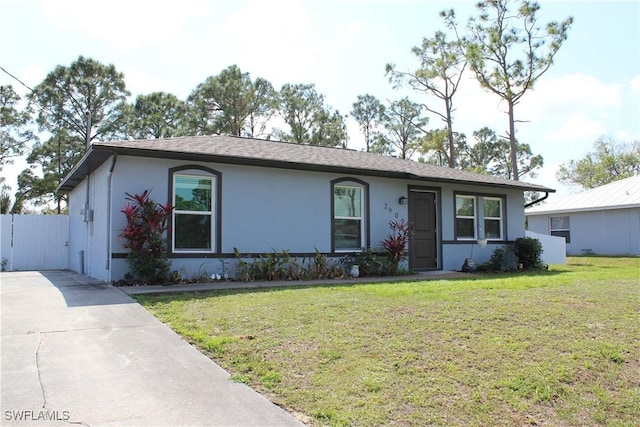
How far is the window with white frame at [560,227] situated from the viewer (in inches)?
926

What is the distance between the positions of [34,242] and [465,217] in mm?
14039

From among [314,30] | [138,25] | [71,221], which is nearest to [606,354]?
[314,30]

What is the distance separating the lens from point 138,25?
10156 millimetres

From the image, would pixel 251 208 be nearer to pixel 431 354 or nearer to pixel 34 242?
pixel 431 354

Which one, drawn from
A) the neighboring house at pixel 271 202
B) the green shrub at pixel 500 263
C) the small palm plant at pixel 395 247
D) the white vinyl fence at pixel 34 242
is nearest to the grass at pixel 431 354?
the neighboring house at pixel 271 202

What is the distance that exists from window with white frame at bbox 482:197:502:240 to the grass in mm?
7179

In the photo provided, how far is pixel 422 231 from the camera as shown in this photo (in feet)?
42.1

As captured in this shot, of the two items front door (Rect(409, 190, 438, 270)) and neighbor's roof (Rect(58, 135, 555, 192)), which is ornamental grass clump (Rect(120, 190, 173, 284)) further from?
front door (Rect(409, 190, 438, 270))

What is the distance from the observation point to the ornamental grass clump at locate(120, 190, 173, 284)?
854 centimetres

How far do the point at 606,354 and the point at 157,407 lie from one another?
4190mm

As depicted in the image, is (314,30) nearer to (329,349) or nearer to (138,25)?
(138,25)

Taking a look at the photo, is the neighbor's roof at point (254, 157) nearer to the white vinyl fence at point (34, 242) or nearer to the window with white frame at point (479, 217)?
the window with white frame at point (479, 217)

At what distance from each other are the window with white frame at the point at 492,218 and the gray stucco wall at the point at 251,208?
2.25 meters

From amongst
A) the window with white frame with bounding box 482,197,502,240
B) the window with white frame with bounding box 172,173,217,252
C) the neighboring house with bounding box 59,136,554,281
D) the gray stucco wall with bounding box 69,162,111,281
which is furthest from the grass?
the window with white frame with bounding box 482,197,502,240
